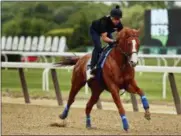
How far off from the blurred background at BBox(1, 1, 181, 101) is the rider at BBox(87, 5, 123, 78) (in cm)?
206

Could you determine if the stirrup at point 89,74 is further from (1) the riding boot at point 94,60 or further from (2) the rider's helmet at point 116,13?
(2) the rider's helmet at point 116,13

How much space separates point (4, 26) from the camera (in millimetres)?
49594

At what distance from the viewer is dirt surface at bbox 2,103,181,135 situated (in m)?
9.19

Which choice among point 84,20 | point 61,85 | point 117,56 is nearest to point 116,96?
point 117,56

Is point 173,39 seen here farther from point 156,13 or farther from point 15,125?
point 15,125

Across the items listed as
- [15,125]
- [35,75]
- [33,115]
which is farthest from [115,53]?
[35,75]

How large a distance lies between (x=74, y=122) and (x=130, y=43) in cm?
235

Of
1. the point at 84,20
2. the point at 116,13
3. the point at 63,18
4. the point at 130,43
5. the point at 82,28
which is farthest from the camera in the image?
the point at 63,18

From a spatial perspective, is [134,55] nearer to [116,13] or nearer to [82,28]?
[116,13]

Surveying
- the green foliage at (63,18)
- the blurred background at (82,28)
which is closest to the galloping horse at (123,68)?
the blurred background at (82,28)

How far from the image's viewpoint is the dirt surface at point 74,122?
9.19 meters

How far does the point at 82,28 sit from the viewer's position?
37750mm

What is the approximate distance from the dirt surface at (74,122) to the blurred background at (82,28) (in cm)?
178

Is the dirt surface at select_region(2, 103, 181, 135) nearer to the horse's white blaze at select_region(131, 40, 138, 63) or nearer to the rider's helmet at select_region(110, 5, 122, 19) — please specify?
the horse's white blaze at select_region(131, 40, 138, 63)
